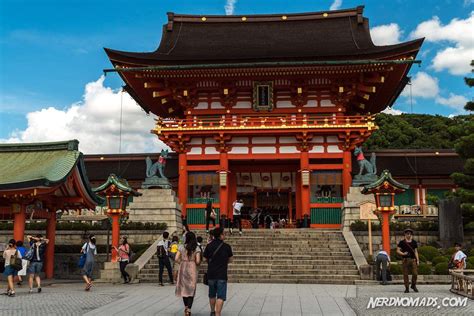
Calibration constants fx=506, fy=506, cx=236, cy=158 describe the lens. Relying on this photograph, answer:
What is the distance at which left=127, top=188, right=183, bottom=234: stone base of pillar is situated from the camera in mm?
25125

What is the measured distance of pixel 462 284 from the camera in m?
14.6

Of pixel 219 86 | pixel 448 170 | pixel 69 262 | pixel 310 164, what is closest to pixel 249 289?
pixel 69 262

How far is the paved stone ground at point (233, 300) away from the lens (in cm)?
1141

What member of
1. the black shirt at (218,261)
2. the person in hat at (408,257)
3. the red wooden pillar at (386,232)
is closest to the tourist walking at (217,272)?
the black shirt at (218,261)

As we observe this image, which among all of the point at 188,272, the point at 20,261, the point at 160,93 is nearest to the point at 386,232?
the point at 188,272

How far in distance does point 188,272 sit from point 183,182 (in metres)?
18.9

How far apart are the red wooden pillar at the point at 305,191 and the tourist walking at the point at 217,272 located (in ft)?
58.9

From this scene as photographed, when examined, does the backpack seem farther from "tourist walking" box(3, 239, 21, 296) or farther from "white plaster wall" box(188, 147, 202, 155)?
"white plaster wall" box(188, 147, 202, 155)

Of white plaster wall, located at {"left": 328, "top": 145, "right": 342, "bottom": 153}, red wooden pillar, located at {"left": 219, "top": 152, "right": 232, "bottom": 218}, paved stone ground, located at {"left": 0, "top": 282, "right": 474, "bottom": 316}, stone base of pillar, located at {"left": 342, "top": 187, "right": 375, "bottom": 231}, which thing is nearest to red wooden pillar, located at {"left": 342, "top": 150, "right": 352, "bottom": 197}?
white plaster wall, located at {"left": 328, "top": 145, "right": 342, "bottom": 153}

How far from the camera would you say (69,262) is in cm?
2250

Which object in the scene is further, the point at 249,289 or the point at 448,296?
the point at 249,289

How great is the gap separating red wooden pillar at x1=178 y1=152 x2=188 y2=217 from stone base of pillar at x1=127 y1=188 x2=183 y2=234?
9.03ft

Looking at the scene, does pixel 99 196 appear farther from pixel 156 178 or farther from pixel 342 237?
pixel 342 237

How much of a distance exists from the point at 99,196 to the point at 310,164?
12.6 m
